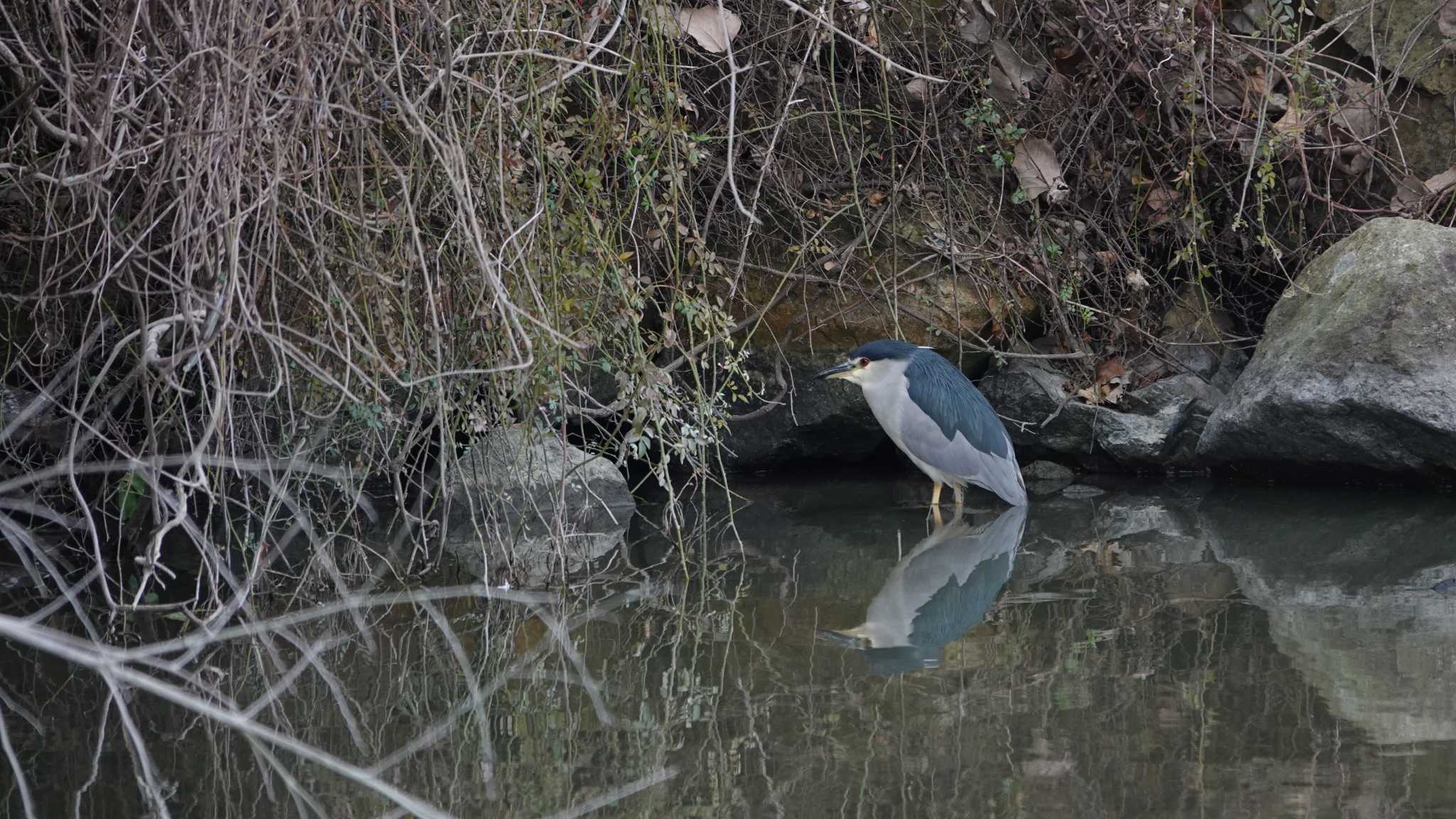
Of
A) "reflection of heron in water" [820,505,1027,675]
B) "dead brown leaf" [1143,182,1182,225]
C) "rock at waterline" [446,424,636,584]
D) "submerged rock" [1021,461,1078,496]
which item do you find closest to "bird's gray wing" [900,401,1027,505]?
"reflection of heron in water" [820,505,1027,675]

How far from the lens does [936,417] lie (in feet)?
17.2

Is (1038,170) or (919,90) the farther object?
(1038,170)

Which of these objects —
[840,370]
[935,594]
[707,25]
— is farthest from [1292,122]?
[935,594]

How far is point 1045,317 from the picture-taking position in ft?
19.2

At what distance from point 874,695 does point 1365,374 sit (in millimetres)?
2674

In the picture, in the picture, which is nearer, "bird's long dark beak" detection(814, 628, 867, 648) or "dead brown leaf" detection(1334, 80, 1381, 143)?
"bird's long dark beak" detection(814, 628, 867, 648)

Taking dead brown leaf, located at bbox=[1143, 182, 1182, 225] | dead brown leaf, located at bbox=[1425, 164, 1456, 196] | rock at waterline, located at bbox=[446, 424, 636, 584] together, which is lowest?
rock at waterline, located at bbox=[446, 424, 636, 584]

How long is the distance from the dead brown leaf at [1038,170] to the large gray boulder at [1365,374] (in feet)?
3.57

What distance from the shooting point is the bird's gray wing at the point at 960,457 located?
518 cm

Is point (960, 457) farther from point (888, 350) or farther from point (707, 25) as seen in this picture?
point (707, 25)

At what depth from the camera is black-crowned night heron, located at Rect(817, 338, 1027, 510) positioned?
17.1ft

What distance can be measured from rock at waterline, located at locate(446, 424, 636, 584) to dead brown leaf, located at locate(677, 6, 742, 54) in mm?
1459

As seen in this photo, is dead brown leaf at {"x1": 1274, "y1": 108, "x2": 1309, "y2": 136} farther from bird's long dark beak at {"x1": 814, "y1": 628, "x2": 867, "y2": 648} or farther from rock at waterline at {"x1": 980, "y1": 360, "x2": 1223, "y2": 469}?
bird's long dark beak at {"x1": 814, "y1": 628, "x2": 867, "y2": 648}

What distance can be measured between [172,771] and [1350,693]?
2293 mm
